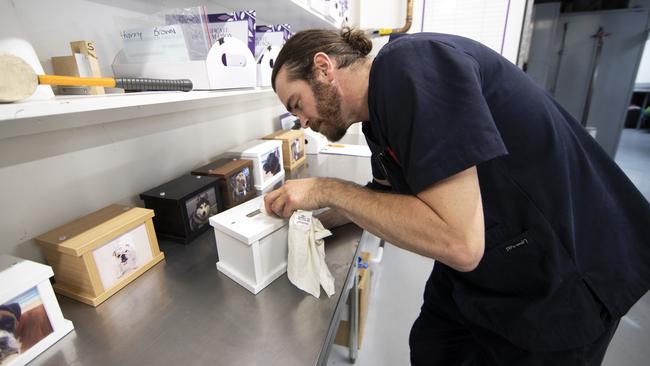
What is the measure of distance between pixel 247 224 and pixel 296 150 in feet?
3.21

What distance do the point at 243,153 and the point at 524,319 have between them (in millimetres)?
1109

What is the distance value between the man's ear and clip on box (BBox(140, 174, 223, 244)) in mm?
533

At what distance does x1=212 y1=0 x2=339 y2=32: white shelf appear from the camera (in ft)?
4.34

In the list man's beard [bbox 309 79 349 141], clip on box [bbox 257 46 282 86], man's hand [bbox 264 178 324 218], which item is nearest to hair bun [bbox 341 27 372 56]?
man's beard [bbox 309 79 349 141]

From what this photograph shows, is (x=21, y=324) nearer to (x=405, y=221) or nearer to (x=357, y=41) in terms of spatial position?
(x=405, y=221)

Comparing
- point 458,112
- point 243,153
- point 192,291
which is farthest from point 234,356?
point 243,153

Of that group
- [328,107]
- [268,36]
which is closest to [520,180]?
[328,107]

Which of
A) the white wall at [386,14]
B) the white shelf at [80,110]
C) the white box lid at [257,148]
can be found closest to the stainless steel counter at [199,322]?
the white shelf at [80,110]

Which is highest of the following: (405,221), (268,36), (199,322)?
(268,36)

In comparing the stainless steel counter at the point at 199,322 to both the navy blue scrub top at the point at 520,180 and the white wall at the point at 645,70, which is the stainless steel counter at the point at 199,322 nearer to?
the navy blue scrub top at the point at 520,180

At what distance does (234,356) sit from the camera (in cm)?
60

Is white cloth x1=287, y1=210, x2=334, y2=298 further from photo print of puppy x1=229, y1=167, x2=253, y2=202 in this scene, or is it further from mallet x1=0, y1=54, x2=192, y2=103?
mallet x1=0, y1=54, x2=192, y2=103

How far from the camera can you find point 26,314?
0.60 meters

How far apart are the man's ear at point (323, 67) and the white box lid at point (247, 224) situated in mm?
381
